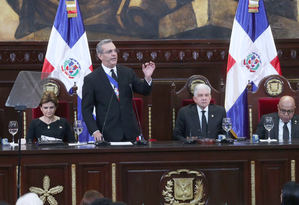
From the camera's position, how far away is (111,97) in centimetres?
567

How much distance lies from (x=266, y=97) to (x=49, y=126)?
2.53 metres

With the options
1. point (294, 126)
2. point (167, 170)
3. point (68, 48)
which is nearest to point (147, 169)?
point (167, 170)

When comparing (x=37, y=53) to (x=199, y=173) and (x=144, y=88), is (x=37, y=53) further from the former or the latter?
(x=199, y=173)

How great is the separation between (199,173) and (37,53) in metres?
3.84

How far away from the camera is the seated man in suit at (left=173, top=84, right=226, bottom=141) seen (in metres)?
6.02

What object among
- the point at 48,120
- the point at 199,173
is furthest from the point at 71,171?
the point at 48,120

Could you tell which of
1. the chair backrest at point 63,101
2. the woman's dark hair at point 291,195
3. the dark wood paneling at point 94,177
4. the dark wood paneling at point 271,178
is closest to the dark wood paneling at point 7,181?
the dark wood paneling at point 94,177

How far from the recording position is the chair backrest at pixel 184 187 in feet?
15.8

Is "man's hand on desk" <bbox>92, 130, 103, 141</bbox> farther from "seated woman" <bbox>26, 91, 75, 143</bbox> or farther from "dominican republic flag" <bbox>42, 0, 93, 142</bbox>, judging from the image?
"dominican republic flag" <bbox>42, 0, 93, 142</bbox>

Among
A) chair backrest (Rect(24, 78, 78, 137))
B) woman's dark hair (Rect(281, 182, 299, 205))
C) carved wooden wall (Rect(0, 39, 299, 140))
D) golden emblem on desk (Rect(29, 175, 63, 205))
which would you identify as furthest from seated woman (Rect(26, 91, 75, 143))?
woman's dark hair (Rect(281, 182, 299, 205))

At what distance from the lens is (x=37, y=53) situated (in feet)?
26.0

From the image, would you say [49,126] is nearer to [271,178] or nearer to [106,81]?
[106,81]

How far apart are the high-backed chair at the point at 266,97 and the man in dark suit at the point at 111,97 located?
1615 mm

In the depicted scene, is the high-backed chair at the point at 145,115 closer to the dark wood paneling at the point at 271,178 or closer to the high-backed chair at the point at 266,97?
the high-backed chair at the point at 266,97
